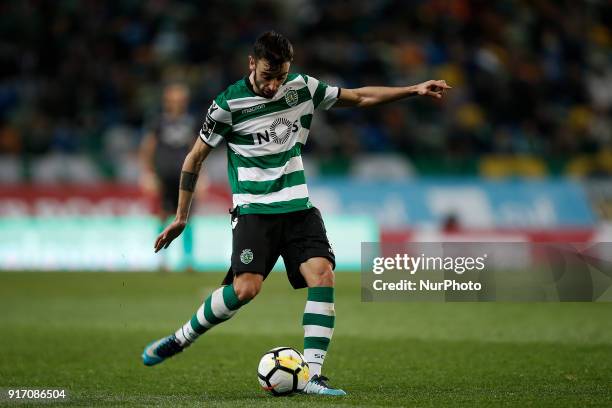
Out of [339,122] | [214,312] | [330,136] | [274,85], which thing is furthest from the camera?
[339,122]

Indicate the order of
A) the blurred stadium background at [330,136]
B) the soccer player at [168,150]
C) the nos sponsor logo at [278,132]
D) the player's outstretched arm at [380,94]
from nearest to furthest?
the nos sponsor logo at [278,132] < the player's outstretched arm at [380,94] < the soccer player at [168,150] < the blurred stadium background at [330,136]

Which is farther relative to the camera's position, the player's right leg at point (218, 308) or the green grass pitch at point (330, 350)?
the player's right leg at point (218, 308)

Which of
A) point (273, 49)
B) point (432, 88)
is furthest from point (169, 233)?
point (432, 88)

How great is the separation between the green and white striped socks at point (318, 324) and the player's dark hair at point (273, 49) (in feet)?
4.28

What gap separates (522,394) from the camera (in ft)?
18.4

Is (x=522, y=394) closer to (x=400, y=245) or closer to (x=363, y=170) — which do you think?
(x=400, y=245)

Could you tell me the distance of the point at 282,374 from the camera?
5617 mm

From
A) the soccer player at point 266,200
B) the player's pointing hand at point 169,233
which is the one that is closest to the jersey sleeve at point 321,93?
the soccer player at point 266,200

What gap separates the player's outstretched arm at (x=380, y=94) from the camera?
6043 millimetres

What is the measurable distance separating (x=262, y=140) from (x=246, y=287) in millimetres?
847

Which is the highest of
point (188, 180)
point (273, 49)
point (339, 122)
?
point (273, 49)

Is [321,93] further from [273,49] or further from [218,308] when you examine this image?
[218,308]

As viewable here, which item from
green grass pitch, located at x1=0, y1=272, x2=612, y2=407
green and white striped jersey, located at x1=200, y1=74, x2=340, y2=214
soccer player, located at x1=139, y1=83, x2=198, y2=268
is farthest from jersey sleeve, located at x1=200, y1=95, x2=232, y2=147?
soccer player, located at x1=139, y1=83, x2=198, y2=268

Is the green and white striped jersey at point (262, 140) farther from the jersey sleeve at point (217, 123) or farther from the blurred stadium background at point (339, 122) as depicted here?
the blurred stadium background at point (339, 122)
